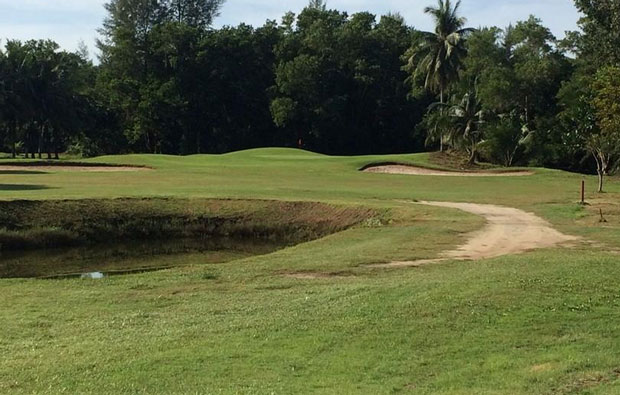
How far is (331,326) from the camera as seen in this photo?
33.0 ft

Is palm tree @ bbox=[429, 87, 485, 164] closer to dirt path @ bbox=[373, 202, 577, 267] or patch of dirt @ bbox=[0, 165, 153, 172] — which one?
patch of dirt @ bbox=[0, 165, 153, 172]

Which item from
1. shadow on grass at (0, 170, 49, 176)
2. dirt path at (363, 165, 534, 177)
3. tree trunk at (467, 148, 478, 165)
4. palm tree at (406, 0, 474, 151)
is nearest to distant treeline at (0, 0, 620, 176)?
palm tree at (406, 0, 474, 151)

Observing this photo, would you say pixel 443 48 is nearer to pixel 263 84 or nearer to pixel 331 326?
pixel 263 84

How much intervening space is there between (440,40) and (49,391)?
55.5 m

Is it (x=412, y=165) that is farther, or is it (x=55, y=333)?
(x=412, y=165)

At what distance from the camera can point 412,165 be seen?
49656mm

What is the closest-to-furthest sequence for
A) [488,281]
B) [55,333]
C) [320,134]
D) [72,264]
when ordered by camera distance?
[55,333] < [488,281] < [72,264] < [320,134]

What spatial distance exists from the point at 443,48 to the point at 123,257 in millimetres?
42256

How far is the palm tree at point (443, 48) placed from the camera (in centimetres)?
5875

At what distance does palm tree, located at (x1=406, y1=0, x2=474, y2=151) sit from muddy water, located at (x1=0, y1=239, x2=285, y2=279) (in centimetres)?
3685

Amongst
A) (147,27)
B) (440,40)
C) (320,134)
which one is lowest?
(320,134)

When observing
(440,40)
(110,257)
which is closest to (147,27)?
(440,40)

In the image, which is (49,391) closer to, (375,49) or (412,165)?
(412,165)

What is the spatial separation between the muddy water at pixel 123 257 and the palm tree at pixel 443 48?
36.8m
